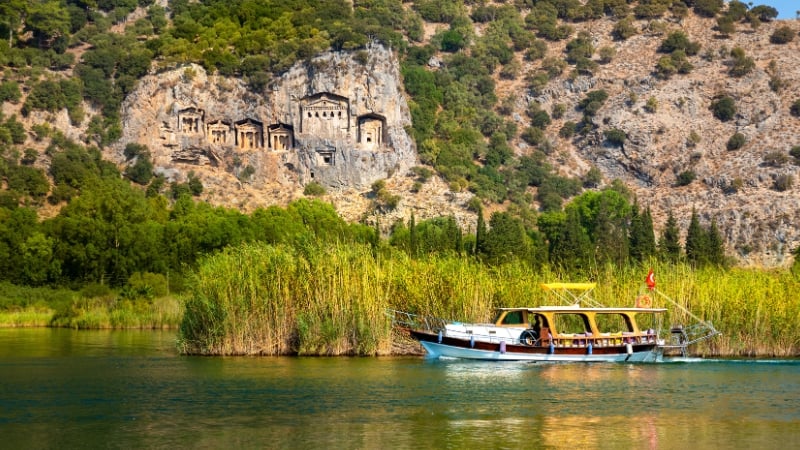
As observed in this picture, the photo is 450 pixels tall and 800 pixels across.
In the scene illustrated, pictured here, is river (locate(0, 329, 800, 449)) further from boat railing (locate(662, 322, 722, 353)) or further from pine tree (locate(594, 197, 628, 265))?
pine tree (locate(594, 197, 628, 265))

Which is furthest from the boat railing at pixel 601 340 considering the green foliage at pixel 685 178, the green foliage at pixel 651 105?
the green foliage at pixel 651 105

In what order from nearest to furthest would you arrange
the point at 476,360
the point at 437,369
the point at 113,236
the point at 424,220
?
1. the point at 437,369
2. the point at 476,360
3. the point at 113,236
4. the point at 424,220

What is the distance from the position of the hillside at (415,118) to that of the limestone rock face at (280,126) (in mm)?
218

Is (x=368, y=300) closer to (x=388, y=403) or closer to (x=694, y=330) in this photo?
(x=388, y=403)

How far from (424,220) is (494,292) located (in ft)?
291

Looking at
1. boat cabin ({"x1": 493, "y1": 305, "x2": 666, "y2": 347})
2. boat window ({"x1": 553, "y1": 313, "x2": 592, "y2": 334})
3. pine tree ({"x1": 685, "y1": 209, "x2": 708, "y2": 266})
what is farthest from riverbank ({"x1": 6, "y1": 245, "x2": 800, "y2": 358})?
pine tree ({"x1": 685, "y1": 209, "x2": 708, "y2": 266})

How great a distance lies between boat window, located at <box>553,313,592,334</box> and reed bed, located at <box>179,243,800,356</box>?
1.54 metres

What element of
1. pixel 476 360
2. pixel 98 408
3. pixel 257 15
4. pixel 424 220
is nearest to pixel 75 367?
pixel 98 408

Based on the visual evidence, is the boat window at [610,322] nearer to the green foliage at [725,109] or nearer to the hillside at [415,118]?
the hillside at [415,118]

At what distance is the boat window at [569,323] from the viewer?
5848 centimetres

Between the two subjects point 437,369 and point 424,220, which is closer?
point 437,369

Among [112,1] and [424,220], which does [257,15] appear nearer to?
[112,1]

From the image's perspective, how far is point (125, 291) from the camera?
84750 mm

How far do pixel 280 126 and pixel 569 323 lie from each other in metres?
106
